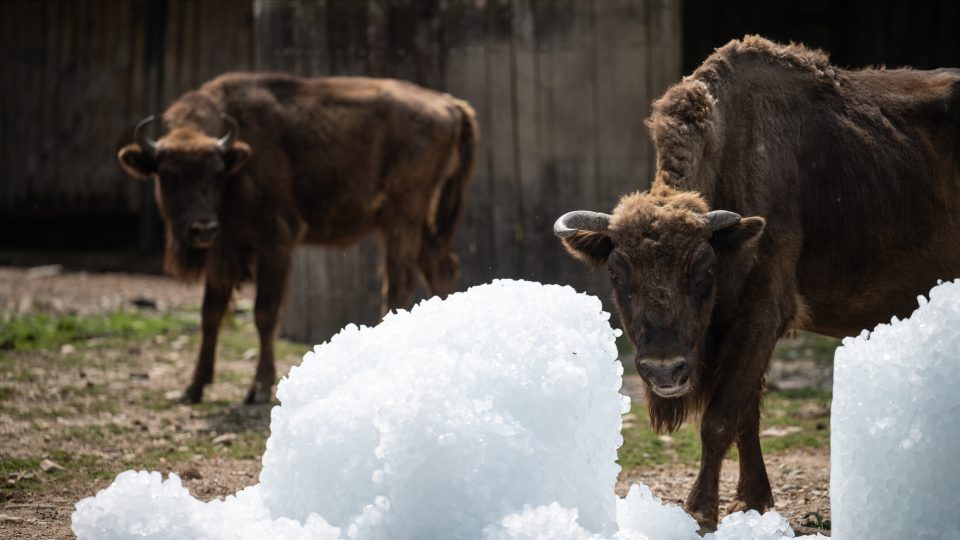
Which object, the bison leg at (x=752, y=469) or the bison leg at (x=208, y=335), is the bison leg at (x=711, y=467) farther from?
the bison leg at (x=208, y=335)

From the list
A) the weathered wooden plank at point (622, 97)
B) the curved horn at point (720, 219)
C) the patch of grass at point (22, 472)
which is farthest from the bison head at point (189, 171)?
the curved horn at point (720, 219)

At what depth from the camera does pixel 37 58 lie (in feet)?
49.8

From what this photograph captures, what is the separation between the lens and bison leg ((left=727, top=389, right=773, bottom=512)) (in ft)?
17.5

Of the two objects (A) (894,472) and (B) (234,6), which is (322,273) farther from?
(A) (894,472)

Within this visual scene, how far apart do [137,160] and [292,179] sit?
1.07 m

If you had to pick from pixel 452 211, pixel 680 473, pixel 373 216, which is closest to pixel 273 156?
pixel 373 216

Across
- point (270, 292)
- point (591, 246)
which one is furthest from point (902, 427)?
point (270, 292)

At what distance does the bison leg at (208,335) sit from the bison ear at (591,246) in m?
3.78

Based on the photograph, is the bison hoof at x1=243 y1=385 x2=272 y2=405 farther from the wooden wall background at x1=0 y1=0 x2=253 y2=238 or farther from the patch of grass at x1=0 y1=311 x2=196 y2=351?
the wooden wall background at x1=0 y1=0 x2=253 y2=238

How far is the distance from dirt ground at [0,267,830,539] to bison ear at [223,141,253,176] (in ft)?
4.89

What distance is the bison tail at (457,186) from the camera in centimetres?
945

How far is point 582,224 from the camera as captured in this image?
503cm

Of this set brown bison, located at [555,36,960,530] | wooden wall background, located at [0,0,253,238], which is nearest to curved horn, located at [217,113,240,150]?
brown bison, located at [555,36,960,530]

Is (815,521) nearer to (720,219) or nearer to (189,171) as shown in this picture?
(720,219)
